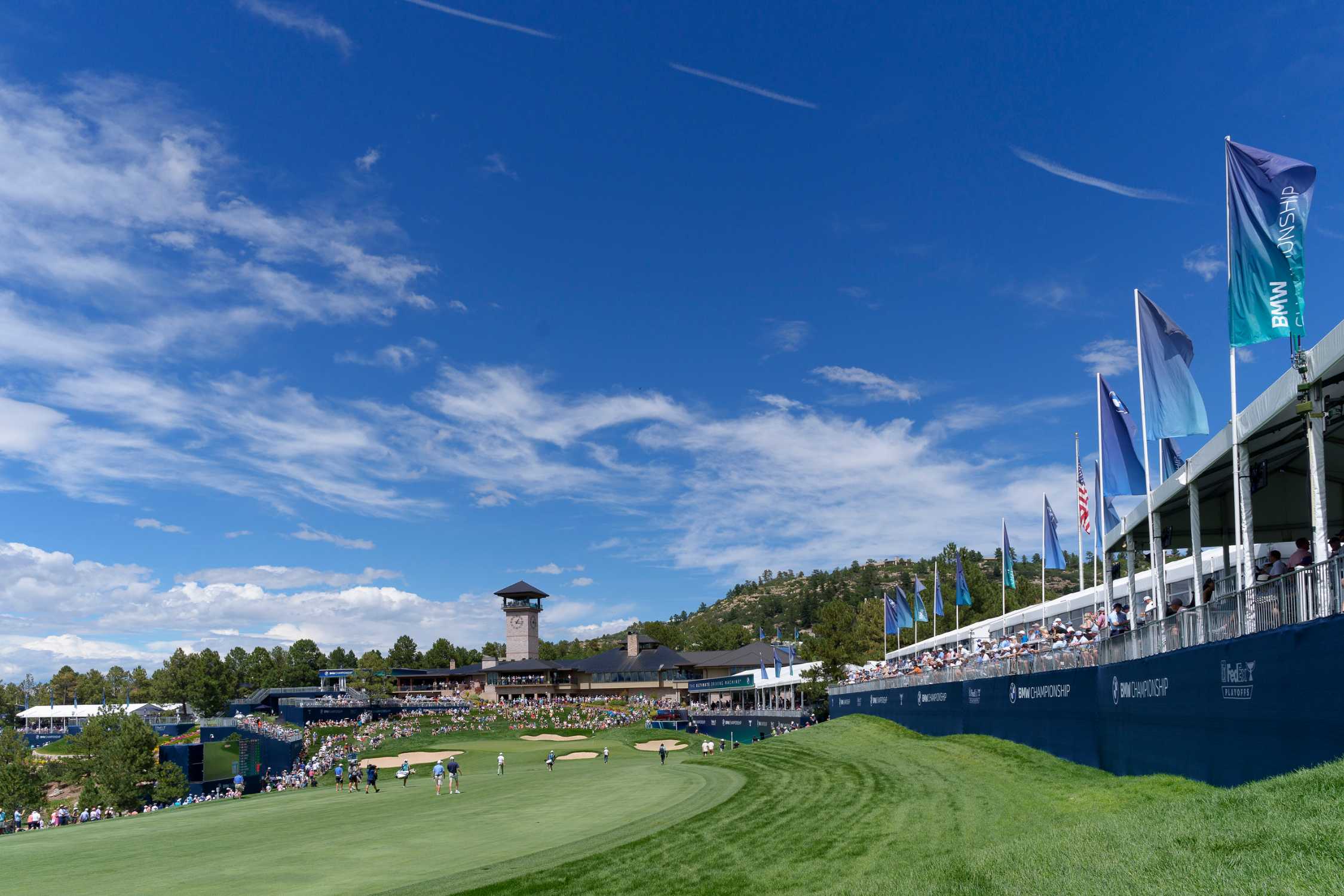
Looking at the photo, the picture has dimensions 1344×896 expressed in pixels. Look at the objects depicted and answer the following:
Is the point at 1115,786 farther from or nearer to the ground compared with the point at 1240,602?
nearer to the ground

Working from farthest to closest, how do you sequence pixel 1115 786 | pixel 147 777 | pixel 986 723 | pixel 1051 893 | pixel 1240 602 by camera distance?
1. pixel 147 777
2. pixel 986 723
3. pixel 1115 786
4. pixel 1240 602
5. pixel 1051 893

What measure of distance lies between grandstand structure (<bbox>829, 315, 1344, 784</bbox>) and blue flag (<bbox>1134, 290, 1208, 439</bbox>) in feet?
4.74

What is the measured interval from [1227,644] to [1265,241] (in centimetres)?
773

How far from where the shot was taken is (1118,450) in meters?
28.7

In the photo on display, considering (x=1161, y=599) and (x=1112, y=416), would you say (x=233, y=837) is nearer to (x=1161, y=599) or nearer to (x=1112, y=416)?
(x=1161, y=599)

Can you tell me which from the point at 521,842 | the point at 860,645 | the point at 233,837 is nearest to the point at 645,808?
the point at 521,842

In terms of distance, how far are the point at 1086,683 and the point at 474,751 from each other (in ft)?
175

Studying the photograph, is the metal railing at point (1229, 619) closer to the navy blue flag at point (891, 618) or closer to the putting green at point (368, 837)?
the putting green at point (368, 837)

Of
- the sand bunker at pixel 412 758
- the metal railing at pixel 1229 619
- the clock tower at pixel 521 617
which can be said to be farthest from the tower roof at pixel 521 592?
the metal railing at pixel 1229 619

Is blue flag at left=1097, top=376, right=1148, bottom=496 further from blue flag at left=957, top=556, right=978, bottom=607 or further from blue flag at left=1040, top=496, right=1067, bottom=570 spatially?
blue flag at left=957, top=556, right=978, bottom=607

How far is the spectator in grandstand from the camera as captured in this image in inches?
640

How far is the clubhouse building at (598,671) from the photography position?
102625mm

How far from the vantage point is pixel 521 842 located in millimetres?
23688

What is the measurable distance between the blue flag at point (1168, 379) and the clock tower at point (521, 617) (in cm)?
10915
